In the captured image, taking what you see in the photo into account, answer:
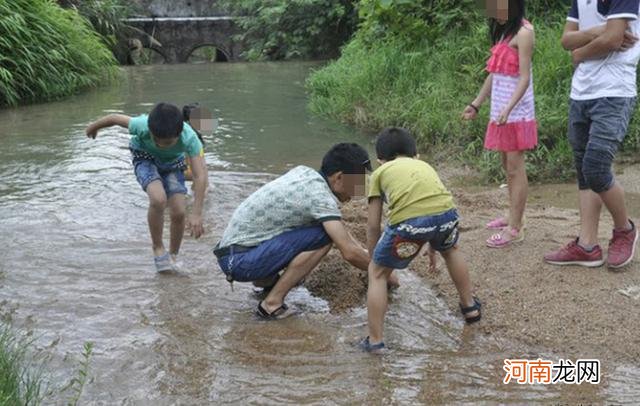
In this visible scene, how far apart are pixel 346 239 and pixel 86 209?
135 inches

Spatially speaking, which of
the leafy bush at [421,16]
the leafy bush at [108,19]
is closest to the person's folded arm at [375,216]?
the leafy bush at [421,16]

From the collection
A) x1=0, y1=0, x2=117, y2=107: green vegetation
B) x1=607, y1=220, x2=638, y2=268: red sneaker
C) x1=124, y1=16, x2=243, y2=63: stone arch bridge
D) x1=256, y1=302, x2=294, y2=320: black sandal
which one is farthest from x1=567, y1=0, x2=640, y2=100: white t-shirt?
x1=124, y1=16, x2=243, y2=63: stone arch bridge

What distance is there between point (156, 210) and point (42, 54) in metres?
9.93

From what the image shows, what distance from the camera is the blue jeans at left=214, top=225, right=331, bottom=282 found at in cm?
423

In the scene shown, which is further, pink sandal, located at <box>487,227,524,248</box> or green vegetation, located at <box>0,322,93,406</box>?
pink sandal, located at <box>487,227,524,248</box>

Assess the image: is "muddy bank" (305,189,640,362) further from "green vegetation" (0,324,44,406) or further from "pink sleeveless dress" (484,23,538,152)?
"green vegetation" (0,324,44,406)

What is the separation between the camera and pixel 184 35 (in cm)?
2586

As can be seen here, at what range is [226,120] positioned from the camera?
1138cm

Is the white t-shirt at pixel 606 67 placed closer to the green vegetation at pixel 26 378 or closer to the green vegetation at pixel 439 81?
the green vegetation at pixel 439 81

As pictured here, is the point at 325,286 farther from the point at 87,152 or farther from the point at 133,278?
the point at 87,152

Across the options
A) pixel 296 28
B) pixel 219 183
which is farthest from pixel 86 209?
pixel 296 28

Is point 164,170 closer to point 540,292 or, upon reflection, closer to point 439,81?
point 540,292

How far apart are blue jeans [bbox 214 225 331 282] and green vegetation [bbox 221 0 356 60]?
1842 cm

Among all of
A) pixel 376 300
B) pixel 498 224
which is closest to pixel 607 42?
pixel 498 224
